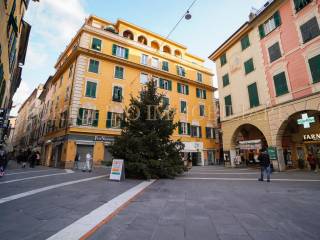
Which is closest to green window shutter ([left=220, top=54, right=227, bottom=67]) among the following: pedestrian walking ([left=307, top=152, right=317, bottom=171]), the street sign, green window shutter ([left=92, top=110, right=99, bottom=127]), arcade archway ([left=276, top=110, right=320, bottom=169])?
arcade archway ([left=276, top=110, right=320, bottom=169])

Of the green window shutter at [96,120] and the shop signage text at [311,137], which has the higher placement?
the green window shutter at [96,120]

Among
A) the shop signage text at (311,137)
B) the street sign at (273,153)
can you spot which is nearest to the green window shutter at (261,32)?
the shop signage text at (311,137)

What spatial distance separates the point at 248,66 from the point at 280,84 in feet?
14.2

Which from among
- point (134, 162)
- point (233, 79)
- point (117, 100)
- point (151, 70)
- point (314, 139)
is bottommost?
point (134, 162)

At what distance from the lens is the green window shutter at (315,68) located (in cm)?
1248

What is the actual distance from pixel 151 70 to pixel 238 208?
2256cm

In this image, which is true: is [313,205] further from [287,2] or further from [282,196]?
[287,2]

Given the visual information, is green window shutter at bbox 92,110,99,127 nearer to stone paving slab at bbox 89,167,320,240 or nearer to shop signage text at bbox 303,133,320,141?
stone paving slab at bbox 89,167,320,240

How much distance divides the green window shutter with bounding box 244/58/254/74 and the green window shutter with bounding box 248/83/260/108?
1.68 meters

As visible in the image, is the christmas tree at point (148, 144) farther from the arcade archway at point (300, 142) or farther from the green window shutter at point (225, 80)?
the green window shutter at point (225, 80)

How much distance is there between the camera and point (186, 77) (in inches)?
1117

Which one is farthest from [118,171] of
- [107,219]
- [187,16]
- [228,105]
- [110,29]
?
[110,29]

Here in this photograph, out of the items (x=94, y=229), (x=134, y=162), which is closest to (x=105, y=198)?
(x=94, y=229)

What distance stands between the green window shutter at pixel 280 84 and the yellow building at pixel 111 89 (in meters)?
12.9
